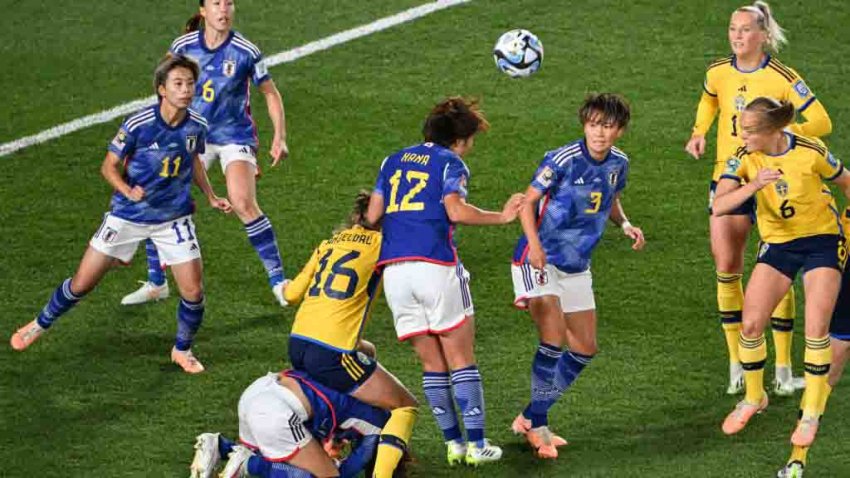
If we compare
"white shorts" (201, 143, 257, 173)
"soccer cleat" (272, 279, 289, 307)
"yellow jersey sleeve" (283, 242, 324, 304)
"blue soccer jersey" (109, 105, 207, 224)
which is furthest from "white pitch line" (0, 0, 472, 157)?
"yellow jersey sleeve" (283, 242, 324, 304)

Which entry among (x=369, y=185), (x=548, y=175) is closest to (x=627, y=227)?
(x=548, y=175)

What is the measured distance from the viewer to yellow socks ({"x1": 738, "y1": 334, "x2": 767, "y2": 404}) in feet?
30.0

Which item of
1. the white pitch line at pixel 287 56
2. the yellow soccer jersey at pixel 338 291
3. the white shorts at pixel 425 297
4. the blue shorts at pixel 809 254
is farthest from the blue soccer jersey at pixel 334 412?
the white pitch line at pixel 287 56

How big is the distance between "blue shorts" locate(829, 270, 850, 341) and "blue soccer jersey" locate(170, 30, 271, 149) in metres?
4.19

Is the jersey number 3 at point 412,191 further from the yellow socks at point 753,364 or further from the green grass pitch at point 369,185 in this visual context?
the yellow socks at point 753,364

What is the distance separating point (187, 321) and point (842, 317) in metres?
3.87

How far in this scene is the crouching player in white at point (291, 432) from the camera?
27.1ft

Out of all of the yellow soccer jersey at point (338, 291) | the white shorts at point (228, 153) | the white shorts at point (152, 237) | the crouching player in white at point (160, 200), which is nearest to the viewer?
the yellow soccer jersey at point (338, 291)

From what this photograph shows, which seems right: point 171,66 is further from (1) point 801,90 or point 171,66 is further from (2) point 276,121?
(1) point 801,90

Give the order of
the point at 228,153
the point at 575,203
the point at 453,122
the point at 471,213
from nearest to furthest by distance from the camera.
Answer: the point at 471,213 < the point at 453,122 < the point at 575,203 < the point at 228,153

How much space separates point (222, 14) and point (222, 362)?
7.86 ft

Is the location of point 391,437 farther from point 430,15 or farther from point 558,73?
point 430,15

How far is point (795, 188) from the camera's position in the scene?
28.9ft

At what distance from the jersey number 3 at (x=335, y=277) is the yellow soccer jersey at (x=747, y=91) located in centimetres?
254
